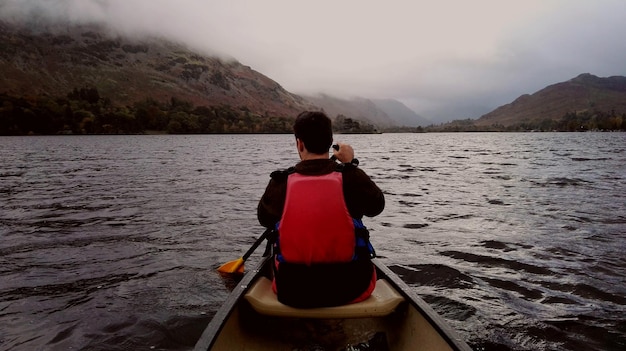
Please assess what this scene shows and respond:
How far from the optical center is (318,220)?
12.5ft

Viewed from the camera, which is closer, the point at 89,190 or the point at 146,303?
the point at 146,303

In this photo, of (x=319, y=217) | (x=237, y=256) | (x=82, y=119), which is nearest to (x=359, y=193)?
(x=319, y=217)

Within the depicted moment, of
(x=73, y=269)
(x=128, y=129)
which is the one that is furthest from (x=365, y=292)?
(x=128, y=129)

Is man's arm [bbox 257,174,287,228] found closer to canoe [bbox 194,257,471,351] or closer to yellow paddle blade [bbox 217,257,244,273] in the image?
canoe [bbox 194,257,471,351]

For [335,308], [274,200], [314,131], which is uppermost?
[314,131]

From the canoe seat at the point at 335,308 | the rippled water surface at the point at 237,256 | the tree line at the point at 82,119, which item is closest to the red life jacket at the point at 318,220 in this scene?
the canoe seat at the point at 335,308

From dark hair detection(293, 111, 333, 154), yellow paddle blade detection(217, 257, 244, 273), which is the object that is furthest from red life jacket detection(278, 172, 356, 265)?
yellow paddle blade detection(217, 257, 244, 273)

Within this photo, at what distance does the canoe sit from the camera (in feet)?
13.8

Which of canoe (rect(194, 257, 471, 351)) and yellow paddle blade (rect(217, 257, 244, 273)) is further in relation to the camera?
yellow paddle blade (rect(217, 257, 244, 273))

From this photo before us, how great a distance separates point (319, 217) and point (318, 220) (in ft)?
0.10

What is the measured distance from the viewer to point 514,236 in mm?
11094

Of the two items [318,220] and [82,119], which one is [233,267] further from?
[82,119]

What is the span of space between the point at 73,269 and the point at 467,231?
32.5ft

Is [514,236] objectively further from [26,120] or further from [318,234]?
[26,120]
